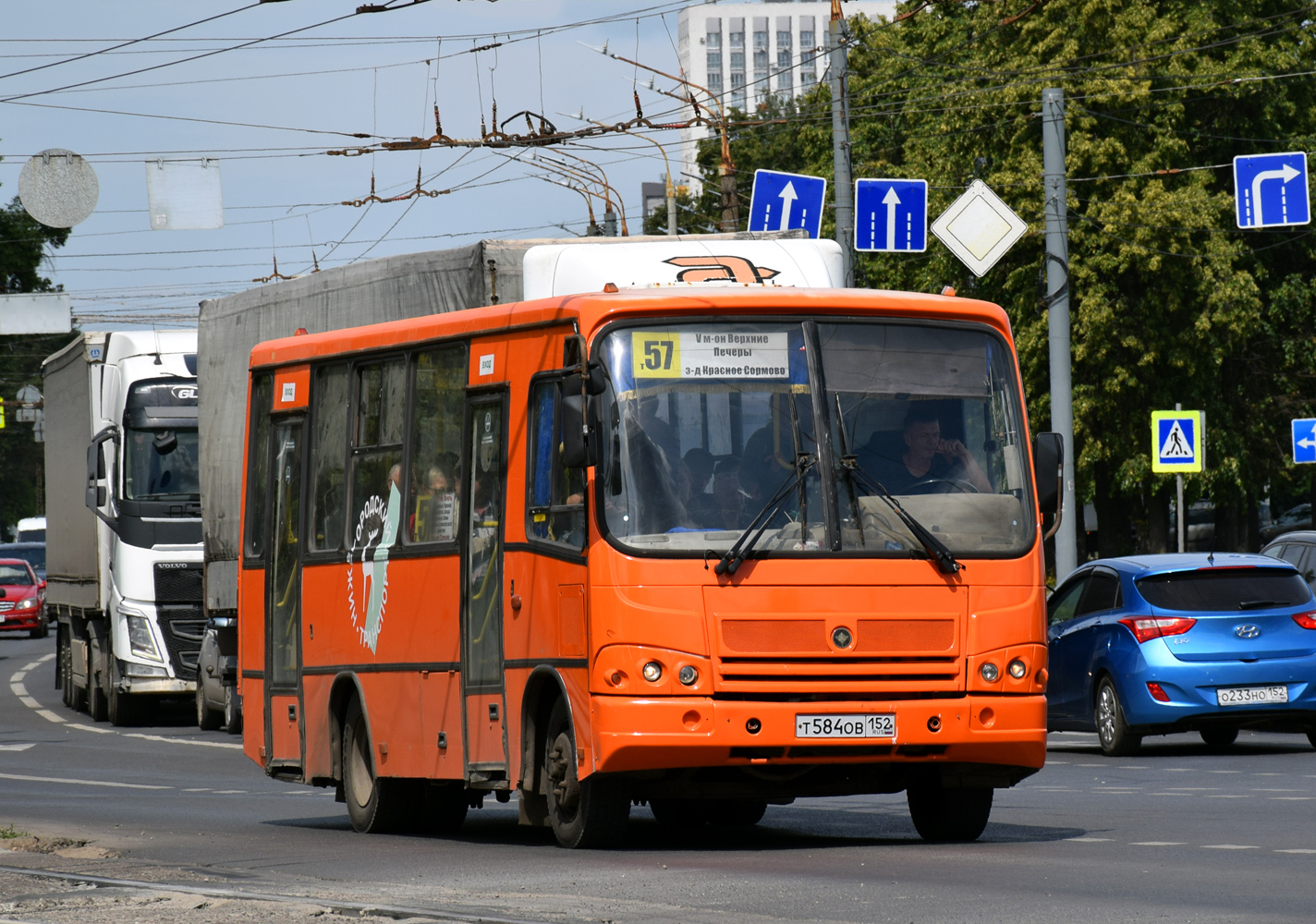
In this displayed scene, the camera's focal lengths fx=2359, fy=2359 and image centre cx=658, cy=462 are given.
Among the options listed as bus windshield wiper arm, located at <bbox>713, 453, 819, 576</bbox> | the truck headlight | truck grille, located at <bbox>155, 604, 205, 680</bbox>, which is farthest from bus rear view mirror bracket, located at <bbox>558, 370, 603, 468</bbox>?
the truck headlight

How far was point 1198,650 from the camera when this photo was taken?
60.7ft

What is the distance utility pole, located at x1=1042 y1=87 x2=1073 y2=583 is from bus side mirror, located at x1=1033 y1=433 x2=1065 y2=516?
14.4 m

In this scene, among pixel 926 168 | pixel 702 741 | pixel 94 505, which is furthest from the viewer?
pixel 926 168

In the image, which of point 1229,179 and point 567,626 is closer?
point 567,626

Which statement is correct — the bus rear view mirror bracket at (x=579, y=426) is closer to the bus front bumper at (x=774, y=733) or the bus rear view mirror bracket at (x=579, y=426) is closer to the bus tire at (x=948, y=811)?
the bus front bumper at (x=774, y=733)

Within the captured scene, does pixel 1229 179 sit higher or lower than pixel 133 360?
higher

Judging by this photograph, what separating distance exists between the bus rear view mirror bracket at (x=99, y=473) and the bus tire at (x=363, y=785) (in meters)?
13.4

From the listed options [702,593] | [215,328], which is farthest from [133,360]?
[702,593]

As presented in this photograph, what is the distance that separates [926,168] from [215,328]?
96.8ft

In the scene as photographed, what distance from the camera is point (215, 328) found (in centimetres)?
2303

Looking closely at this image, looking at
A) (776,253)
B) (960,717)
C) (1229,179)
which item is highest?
(1229,179)

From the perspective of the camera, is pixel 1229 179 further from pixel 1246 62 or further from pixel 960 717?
pixel 960 717

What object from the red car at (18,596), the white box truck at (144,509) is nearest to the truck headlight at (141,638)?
the white box truck at (144,509)

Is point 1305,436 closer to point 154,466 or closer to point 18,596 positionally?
point 154,466
